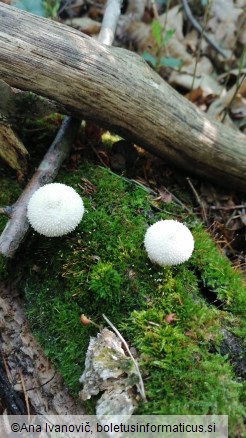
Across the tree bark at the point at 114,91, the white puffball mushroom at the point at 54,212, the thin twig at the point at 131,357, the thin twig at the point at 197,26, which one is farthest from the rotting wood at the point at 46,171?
the thin twig at the point at 197,26

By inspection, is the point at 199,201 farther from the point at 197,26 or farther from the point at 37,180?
the point at 197,26

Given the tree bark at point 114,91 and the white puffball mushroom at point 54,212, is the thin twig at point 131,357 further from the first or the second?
the tree bark at point 114,91

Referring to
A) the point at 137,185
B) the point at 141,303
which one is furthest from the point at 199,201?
the point at 141,303

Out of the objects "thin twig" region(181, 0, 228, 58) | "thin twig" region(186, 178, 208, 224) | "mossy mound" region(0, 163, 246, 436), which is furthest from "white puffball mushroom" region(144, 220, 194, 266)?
"thin twig" region(181, 0, 228, 58)

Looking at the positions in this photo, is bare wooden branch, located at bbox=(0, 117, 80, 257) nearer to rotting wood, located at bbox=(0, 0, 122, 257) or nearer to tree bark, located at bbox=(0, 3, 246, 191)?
rotting wood, located at bbox=(0, 0, 122, 257)

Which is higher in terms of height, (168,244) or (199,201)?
(168,244)

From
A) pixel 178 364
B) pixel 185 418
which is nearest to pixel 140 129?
pixel 178 364

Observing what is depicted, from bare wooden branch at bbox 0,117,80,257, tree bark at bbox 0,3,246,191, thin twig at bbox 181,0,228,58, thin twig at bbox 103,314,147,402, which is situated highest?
thin twig at bbox 181,0,228,58

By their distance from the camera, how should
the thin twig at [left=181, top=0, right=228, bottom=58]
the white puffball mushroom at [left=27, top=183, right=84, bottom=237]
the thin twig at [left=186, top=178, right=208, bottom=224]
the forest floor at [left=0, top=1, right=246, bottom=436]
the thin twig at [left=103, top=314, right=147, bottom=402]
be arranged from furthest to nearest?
the thin twig at [left=181, top=0, right=228, bottom=58], the thin twig at [left=186, top=178, right=208, bottom=224], the white puffball mushroom at [left=27, top=183, right=84, bottom=237], the forest floor at [left=0, top=1, right=246, bottom=436], the thin twig at [left=103, top=314, right=147, bottom=402]
